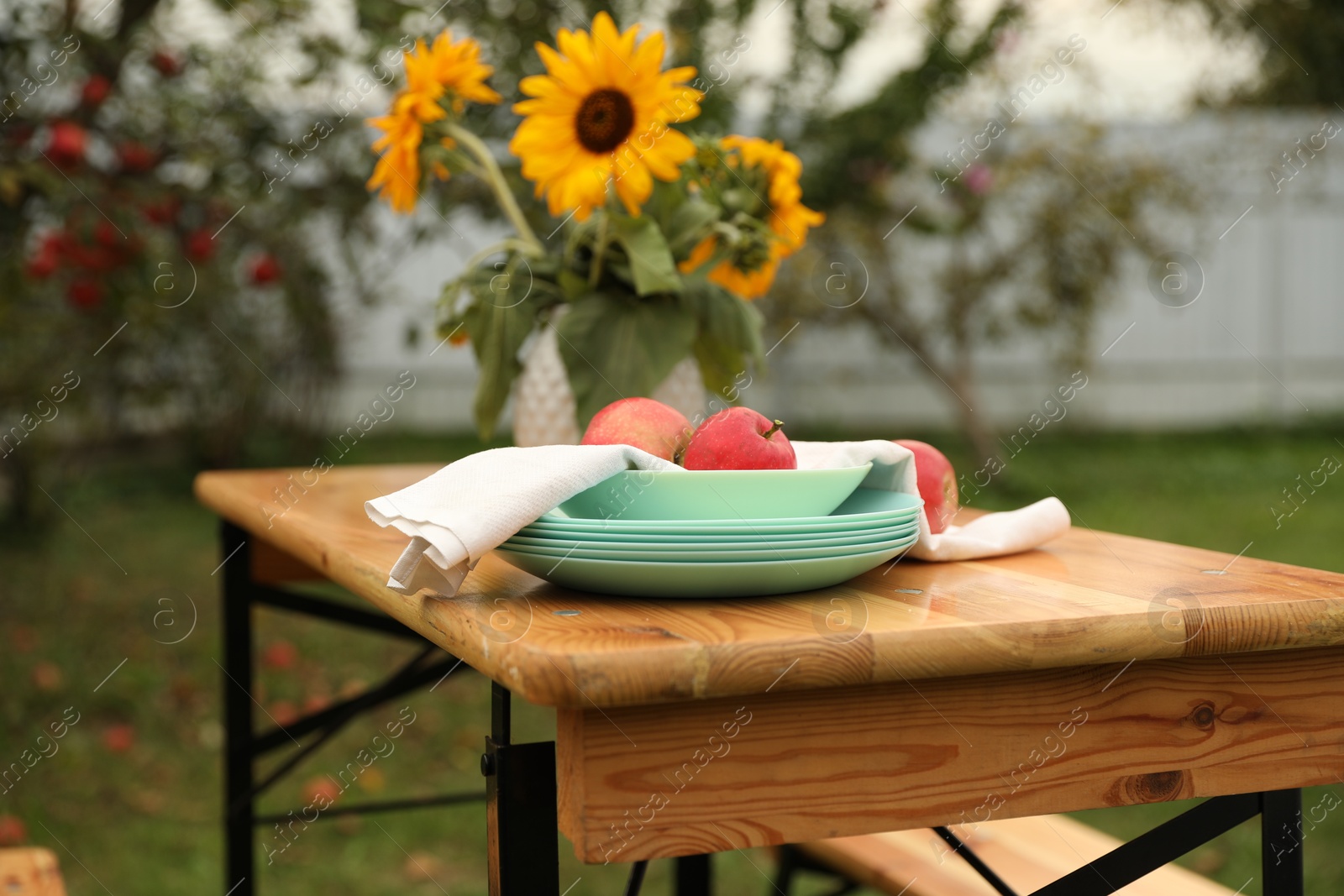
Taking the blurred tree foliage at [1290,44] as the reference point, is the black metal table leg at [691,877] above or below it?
below

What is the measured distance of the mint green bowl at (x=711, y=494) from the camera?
32.8 inches

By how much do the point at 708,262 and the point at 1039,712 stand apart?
2.54 feet

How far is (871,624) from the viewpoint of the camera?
0.73 meters

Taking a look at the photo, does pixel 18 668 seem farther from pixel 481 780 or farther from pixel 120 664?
pixel 481 780

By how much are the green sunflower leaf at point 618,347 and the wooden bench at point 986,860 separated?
57 cm

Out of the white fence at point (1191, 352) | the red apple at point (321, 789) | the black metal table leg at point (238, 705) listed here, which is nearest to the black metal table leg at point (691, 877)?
the black metal table leg at point (238, 705)

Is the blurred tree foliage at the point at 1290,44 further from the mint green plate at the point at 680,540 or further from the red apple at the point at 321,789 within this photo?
the mint green plate at the point at 680,540

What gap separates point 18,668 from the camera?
3.36m

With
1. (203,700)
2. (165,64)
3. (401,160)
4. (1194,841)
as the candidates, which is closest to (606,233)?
(401,160)

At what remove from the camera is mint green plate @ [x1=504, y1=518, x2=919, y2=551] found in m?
0.78

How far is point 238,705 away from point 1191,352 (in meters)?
6.79

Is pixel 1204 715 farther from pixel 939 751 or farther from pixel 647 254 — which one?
pixel 647 254

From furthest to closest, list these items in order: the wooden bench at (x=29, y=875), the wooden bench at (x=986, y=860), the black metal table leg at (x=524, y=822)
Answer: the wooden bench at (x=986, y=860)
the wooden bench at (x=29, y=875)
the black metal table leg at (x=524, y=822)

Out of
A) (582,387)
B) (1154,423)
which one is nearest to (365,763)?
(582,387)
